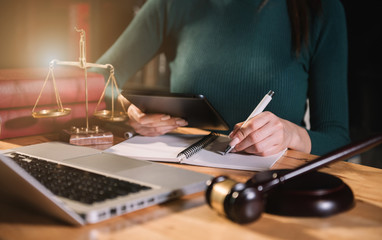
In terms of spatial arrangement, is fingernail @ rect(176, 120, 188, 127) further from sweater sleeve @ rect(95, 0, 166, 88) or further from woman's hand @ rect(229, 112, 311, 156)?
sweater sleeve @ rect(95, 0, 166, 88)

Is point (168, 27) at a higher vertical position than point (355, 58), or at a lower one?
higher

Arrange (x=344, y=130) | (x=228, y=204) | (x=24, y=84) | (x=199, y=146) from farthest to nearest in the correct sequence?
(x=344, y=130), (x=24, y=84), (x=199, y=146), (x=228, y=204)

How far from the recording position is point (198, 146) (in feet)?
3.14

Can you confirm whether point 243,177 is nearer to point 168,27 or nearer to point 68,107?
point 68,107

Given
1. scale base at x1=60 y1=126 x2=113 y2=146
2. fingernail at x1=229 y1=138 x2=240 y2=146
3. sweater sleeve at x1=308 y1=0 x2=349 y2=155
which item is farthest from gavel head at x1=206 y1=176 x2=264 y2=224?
sweater sleeve at x1=308 y1=0 x2=349 y2=155

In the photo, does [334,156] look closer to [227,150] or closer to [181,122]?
[227,150]

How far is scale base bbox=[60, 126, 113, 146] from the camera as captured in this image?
1019 mm

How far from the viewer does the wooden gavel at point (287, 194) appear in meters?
0.56

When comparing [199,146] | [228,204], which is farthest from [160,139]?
[228,204]

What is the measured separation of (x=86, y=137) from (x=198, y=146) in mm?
288

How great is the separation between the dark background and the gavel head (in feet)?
5.48

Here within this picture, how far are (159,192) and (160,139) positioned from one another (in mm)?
470

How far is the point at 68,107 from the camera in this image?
1170 mm

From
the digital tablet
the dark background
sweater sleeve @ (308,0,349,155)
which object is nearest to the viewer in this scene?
the digital tablet
